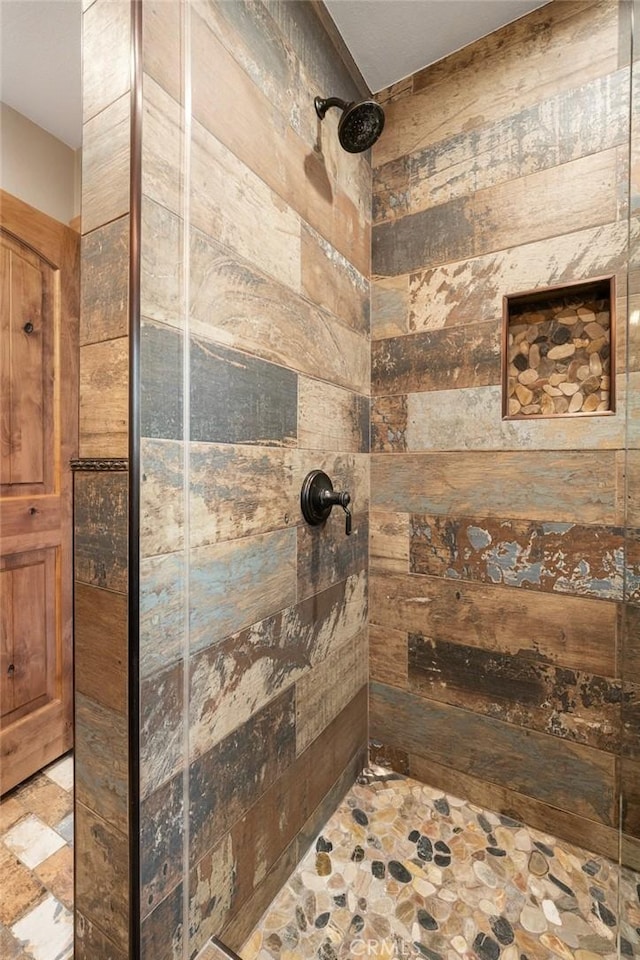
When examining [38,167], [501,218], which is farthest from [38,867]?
[501,218]

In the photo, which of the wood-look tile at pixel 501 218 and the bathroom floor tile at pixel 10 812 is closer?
the bathroom floor tile at pixel 10 812

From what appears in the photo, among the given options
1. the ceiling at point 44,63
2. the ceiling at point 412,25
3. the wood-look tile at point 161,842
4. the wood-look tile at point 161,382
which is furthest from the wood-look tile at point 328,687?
the ceiling at point 412,25

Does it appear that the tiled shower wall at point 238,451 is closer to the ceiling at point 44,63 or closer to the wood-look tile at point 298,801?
the wood-look tile at point 298,801

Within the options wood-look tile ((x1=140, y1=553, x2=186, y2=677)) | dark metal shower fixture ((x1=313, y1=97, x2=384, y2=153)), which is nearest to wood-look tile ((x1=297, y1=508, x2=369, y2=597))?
wood-look tile ((x1=140, y1=553, x2=186, y2=677))

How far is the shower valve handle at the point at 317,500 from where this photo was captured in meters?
1.05

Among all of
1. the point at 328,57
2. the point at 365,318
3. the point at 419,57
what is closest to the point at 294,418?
the point at 365,318

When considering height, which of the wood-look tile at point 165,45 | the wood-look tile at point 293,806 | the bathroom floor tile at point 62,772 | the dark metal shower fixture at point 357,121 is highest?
the dark metal shower fixture at point 357,121

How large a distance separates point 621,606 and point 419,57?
1654 millimetres

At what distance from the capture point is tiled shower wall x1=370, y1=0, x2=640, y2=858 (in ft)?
3.60

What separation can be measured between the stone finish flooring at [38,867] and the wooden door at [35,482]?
0.05 meters

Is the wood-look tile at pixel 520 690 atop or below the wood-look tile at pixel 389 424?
below

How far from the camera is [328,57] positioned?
115 centimetres

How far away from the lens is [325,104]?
3.57ft

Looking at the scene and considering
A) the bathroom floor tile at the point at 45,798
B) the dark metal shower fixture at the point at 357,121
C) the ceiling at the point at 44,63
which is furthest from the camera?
the dark metal shower fixture at the point at 357,121
